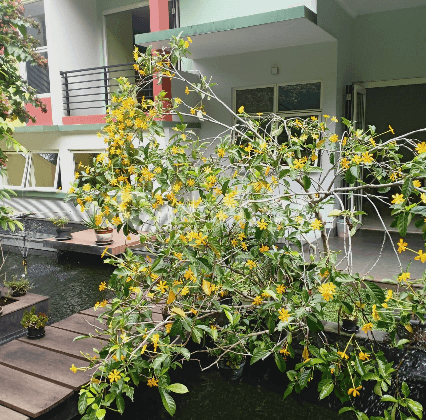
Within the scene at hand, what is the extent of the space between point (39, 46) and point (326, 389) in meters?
10.7

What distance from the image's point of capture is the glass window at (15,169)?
37.1 ft

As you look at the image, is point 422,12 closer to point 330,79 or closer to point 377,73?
point 377,73

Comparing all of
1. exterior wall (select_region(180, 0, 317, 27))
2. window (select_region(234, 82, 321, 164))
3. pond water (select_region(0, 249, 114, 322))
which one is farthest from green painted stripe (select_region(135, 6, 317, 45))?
pond water (select_region(0, 249, 114, 322))

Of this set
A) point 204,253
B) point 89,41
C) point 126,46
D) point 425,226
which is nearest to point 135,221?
point 204,253

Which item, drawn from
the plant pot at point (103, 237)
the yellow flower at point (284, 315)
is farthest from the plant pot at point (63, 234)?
the yellow flower at point (284, 315)

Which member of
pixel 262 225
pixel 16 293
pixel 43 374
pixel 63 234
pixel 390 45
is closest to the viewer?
pixel 262 225

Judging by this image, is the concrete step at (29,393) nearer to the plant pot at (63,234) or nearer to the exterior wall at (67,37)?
the plant pot at (63,234)

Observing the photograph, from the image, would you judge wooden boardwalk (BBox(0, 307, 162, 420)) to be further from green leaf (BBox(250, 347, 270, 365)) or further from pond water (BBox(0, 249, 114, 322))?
pond water (BBox(0, 249, 114, 322))

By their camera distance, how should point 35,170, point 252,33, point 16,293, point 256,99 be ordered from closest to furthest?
point 16,293, point 252,33, point 256,99, point 35,170

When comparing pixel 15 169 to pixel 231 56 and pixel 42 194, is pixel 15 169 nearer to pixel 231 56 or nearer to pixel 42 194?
pixel 42 194

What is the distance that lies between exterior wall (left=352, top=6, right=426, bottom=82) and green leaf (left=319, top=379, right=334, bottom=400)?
21.7ft

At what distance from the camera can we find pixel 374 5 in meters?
7.02

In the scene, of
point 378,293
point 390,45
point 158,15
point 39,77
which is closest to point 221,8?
point 158,15

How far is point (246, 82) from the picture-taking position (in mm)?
8141
